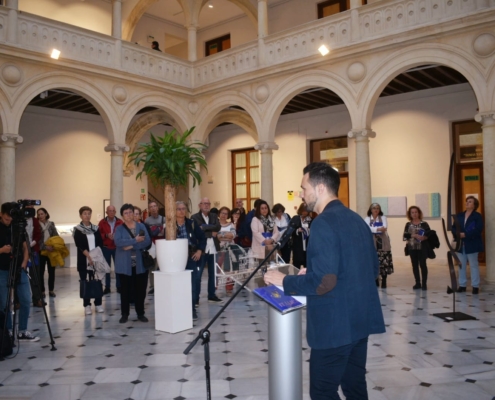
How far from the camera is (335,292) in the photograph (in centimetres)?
237

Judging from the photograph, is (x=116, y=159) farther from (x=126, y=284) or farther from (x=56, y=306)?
(x=126, y=284)

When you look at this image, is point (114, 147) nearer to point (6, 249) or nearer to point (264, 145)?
point (264, 145)

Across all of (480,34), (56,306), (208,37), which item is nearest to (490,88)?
(480,34)

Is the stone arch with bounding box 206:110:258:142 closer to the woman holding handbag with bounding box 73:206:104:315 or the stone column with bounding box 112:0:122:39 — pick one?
the stone column with bounding box 112:0:122:39

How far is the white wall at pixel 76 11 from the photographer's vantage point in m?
13.8

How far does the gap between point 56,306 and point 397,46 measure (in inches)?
335

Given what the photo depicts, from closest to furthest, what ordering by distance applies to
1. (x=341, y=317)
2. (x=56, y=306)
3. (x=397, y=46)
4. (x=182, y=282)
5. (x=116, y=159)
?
(x=341, y=317), (x=182, y=282), (x=56, y=306), (x=397, y=46), (x=116, y=159)

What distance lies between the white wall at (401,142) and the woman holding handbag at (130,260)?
893 centimetres

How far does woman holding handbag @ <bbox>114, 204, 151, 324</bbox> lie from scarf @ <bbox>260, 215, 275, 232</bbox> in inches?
102

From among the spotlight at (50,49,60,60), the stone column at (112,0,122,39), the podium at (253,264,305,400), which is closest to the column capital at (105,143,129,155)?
the spotlight at (50,49,60,60)

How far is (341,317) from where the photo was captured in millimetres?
2352

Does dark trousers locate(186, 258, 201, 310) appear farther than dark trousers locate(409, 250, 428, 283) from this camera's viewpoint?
No

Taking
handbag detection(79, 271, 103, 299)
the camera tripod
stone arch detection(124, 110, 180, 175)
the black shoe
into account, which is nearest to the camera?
the camera tripod

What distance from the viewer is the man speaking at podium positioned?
2.32m
